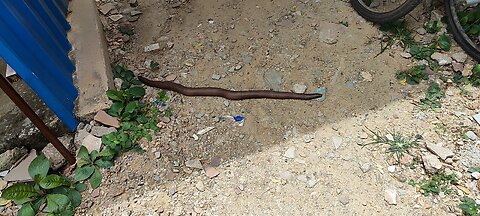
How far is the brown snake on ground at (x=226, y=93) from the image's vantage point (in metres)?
3.04

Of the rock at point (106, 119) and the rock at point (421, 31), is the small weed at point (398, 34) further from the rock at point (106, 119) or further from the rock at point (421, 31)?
the rock at point (106, 119)

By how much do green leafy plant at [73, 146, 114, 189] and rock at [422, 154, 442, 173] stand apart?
2.03 meters

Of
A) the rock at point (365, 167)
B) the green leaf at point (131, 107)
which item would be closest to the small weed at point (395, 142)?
the rock at point (365, 167)

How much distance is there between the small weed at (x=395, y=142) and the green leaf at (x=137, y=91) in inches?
65.6

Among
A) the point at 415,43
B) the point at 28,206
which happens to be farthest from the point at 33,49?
the point at 415,43

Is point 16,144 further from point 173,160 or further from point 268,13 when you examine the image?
point 268,13

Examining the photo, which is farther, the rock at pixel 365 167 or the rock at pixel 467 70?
the rock at pixel 467 70

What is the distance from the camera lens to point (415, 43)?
327 cm

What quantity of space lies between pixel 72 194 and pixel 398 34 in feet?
8.80

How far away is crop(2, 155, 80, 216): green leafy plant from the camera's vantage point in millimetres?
2555

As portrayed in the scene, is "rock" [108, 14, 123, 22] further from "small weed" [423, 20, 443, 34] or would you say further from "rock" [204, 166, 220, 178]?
"small weed" [423, 20, 443, 34]

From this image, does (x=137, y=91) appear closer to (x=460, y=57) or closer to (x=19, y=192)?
(x=19, y=192)

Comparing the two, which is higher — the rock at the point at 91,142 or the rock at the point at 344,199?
the rock at the point at 91,142

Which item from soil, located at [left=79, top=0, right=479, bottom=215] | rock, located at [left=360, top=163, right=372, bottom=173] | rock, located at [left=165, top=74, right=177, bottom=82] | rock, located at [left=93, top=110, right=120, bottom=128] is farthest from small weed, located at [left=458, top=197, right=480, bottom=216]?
rock, located at [left=93, top=110, right=120, bottom=128]
